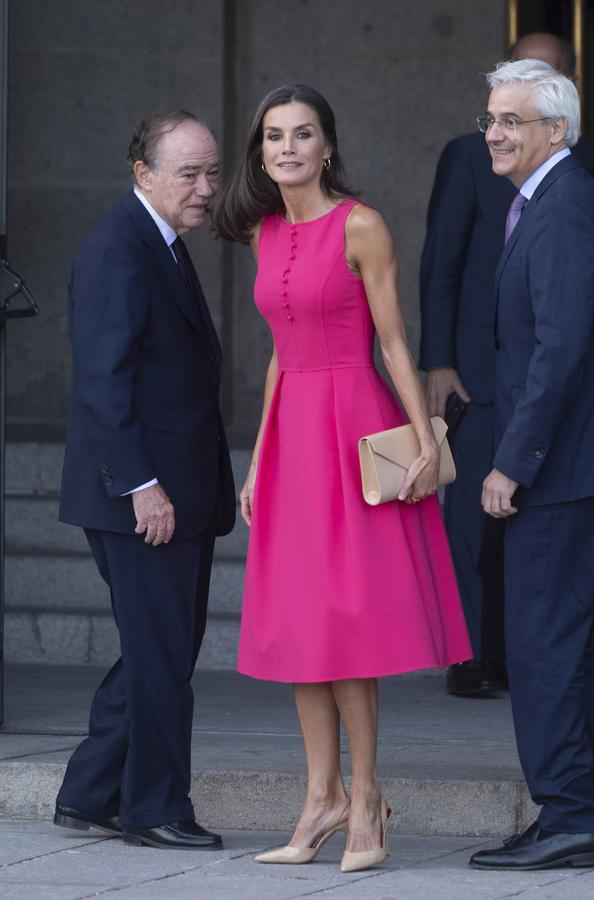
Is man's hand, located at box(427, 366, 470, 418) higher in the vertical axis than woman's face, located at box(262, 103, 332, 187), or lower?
lower

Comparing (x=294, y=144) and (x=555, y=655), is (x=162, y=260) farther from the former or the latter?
(x=555, y=655)

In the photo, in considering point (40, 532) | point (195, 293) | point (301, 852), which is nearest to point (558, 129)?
point (195, 293)

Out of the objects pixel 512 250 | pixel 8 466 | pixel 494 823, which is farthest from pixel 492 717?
pixel 8 466

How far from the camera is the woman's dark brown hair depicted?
5258mm

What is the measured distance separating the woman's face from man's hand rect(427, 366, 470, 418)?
2.07 metres

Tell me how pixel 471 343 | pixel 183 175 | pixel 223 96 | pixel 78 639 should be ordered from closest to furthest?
pixel 183 175
pixel 471 343
pixel 78 639
pixel 223 96

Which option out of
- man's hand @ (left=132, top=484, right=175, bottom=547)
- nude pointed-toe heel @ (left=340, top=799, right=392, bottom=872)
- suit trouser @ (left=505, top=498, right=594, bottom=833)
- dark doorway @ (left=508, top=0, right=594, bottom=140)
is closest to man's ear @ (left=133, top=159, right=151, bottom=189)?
man's hand @ (left=132, top=484, right=175, bottom=547)

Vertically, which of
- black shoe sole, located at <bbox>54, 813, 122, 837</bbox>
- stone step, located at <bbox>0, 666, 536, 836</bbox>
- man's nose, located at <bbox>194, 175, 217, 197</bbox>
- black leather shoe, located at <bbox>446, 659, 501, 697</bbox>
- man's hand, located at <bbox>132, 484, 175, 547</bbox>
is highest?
man's nose, located at <bbox>194, 175, 217, 197</bbox>

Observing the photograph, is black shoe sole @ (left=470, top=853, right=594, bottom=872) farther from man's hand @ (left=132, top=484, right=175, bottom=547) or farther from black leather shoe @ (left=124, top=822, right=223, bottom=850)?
A: man's hand @ (left=132, top=484, right=175, bottom=547)

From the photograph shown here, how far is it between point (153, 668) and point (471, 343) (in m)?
2.28

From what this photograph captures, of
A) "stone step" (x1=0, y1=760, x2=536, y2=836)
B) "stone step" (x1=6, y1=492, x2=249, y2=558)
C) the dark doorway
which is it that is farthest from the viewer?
the dark doorway

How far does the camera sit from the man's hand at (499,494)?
202 inches

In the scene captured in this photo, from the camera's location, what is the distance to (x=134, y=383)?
534 centimetres

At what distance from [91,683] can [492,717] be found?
1628 mm
